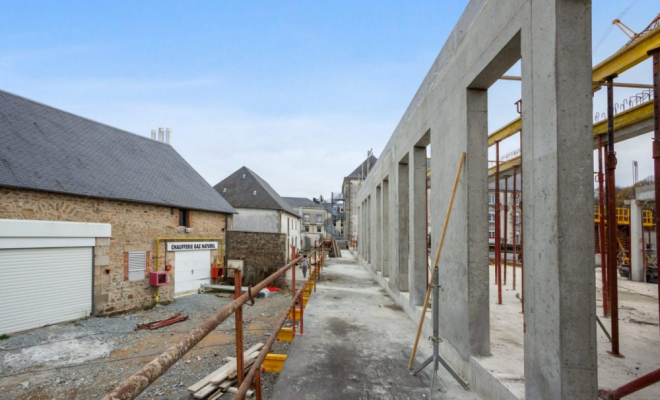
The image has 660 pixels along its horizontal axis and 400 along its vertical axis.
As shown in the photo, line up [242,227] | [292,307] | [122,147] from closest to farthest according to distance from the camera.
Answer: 1. [292,307]
2. [122,147]
3. [242,227]

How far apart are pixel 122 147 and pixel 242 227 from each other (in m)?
13.6

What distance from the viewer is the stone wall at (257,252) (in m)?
20.1

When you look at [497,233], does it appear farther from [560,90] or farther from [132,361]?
[132,361]

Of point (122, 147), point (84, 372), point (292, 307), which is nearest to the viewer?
point (292, 307)

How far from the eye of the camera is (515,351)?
4.00 meters

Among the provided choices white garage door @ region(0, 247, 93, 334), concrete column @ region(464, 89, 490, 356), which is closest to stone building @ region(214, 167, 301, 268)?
white garage door @ region(0, 247, 93, 334)

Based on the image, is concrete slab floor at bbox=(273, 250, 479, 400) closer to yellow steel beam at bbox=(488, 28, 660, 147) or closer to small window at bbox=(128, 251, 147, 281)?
yellow steel beam at bbox=(488, 28, 660, 147)

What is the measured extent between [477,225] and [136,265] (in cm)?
1387

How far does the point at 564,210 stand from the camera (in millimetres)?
2402

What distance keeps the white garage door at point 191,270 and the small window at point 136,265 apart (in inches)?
72.4

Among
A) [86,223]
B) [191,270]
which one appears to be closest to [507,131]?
[86,223]

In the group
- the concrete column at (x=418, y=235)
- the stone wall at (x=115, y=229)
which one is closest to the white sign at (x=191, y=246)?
the stone wall at (x=115, y=229)

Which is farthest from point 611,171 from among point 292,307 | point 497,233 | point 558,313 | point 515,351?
point 292,307

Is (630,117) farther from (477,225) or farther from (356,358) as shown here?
(356,358)
